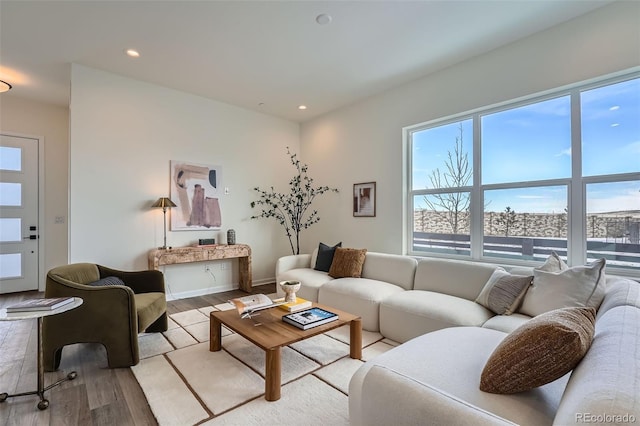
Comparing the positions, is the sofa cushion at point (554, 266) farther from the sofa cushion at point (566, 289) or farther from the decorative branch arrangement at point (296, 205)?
the decorative branch arrangement at point (296, 205)

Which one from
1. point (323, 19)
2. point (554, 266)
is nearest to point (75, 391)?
point (323, 19)

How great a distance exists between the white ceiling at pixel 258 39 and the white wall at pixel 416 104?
162 millimetres

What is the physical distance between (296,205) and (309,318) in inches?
132

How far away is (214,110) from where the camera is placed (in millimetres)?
4539

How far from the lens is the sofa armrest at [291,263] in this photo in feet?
13.5

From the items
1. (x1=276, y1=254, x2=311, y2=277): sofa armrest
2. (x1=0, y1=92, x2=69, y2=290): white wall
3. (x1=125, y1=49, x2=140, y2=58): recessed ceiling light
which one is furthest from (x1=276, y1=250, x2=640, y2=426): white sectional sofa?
(x1=0, y1=92, x2=69, y2=290): white wall

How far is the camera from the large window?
253 centimetres

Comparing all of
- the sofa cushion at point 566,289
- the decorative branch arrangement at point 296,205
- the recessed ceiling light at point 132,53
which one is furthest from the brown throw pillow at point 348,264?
the recessed ceiling light at point 132,53

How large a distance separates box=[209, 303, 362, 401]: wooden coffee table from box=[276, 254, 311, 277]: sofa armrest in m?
1.52

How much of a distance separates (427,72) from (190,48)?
9.15 ft

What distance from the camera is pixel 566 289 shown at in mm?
2078

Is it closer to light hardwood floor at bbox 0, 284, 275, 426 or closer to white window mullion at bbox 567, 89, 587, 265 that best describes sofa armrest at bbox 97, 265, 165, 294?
light hardwood floor at bbox 0, 284, 275, 426

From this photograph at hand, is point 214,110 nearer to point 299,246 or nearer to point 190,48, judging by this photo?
point 190,48

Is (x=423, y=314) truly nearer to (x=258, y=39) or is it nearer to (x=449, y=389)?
(x=449, y=389)
